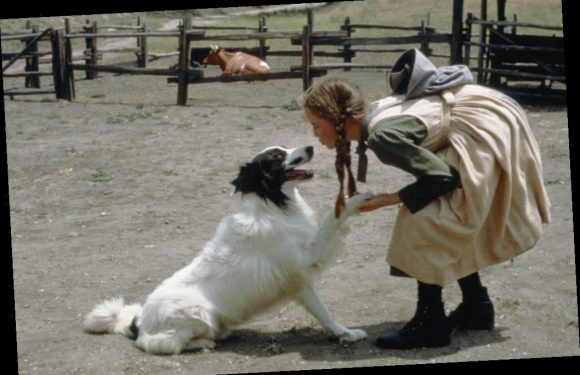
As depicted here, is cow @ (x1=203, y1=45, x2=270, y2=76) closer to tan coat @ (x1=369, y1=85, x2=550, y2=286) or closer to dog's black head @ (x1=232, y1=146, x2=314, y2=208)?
dog's black head @ (x1=232, y1=146, x2=314, y2=208)

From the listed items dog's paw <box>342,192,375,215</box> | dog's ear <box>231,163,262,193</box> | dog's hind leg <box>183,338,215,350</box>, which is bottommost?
dog's hind leg <box>183,338,215,350</box>

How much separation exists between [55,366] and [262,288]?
48.5 inches

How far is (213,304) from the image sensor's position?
4.85 m

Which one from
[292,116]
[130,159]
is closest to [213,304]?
[130,159]

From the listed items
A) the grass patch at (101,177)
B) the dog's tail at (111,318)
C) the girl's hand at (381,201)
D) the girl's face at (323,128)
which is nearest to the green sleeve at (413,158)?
the girl's hand at (381,201)

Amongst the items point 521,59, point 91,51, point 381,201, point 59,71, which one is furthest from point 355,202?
point 91,51

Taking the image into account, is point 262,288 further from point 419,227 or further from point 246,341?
point 419,227

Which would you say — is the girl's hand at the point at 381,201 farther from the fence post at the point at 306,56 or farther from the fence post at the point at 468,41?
the fence post at the point at 468,41

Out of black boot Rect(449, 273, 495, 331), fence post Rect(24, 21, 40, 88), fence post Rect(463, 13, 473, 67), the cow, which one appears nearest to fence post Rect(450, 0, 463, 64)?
fence post Rect(463, 13, 473, 67)

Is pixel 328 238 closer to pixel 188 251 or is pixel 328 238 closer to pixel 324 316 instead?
pixel 324 316

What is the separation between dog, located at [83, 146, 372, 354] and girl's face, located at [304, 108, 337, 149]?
37 cm

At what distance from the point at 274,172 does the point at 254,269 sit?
1.87 feet

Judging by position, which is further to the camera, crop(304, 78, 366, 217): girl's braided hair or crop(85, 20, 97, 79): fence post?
crop(85, 20, 97, 79): fence post

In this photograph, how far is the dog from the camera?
4.80m
